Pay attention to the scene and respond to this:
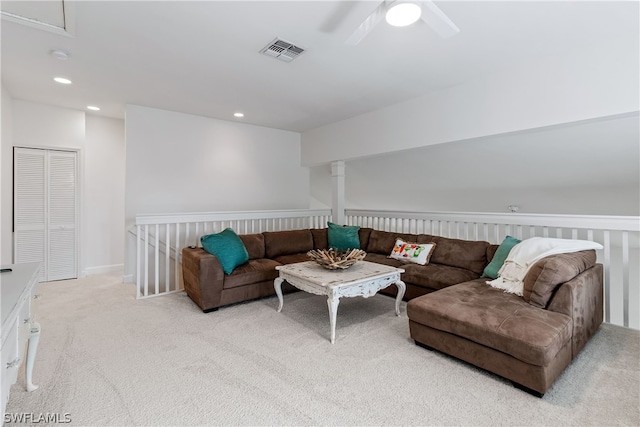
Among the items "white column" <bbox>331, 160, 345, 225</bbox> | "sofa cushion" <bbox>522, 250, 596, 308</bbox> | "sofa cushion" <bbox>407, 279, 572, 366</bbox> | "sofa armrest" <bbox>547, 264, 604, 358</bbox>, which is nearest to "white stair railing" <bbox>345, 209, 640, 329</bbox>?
"white column" <bbox>331, 160, 345, 225</bbox>

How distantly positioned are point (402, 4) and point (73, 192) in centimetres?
513

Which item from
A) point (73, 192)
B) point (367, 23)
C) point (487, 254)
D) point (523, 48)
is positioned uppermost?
point (523, 48)

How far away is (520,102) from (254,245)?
3330mm

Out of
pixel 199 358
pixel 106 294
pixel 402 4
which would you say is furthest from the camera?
pixel 106 294

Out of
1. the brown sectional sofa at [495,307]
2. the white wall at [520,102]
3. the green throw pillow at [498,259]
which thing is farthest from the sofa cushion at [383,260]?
the white wall at [520,102]

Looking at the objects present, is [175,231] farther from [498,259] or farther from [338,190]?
[498,259]

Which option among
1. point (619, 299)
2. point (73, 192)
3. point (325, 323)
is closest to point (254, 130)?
point (73, 192)

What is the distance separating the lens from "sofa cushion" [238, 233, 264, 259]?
13.3 feet

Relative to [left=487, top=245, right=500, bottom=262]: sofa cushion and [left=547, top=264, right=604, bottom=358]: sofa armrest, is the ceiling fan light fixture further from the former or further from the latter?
[left=487, top=245, right=500, bottom=262]: sofa cushion

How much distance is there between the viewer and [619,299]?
4.35 metres

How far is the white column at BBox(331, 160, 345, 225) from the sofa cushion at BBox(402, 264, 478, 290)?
2085 millimetres

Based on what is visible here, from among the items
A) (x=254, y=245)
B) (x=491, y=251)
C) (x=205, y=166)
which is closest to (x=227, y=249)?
(x=254, y=245)

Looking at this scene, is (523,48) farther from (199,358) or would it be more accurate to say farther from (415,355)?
(199,358)

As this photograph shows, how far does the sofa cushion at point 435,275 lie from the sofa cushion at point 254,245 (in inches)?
72.3
